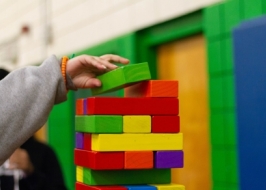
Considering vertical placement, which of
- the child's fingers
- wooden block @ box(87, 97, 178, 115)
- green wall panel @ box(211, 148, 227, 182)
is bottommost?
green wall panel @ box(211, 148, 227, 182)

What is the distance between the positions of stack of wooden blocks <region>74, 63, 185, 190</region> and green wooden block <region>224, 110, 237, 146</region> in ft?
4.20

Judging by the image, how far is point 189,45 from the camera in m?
3.31

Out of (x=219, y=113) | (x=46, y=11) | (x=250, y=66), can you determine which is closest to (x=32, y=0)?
(x=46, y=11)

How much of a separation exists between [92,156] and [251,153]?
2.35 feet

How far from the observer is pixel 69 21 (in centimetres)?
464

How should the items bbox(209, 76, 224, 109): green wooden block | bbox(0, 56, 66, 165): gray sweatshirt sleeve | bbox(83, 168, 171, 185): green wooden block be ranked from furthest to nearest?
bbox(209, 76, 224, 109): green wooden block < bbox(83, 168, 171, 185): green wooden block < bbox(0, 56, 66, 165): gray sweatshirt sleeve

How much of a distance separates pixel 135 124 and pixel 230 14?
1.43 metres

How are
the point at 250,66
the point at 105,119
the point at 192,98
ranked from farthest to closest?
the point at 192,98, the point at 250,66, the point at 105,119

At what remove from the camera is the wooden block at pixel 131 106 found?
1497 mm

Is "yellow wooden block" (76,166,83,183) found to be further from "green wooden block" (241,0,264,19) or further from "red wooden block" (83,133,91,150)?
"green wooden block" (241,0,264,19)

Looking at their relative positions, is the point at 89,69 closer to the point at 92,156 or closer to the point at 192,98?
the point at 92,156

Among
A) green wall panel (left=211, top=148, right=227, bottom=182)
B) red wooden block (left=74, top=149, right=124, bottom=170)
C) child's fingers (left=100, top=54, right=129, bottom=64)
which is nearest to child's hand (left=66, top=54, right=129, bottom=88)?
child's fingers (left=100, top=54, right=129, bottom=64)

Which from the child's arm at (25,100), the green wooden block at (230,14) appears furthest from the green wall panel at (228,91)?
the child's arm at (25,100)

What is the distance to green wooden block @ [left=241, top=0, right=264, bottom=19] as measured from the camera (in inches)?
101
